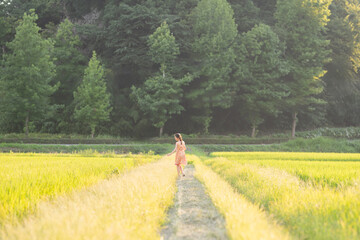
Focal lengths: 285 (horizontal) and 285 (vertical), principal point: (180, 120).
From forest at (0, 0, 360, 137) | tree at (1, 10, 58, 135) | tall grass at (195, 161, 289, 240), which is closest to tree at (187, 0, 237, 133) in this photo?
forest at (0, 0, 360, 137)

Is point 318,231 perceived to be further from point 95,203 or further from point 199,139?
point 199,139

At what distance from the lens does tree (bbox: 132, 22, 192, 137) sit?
29.7 metres

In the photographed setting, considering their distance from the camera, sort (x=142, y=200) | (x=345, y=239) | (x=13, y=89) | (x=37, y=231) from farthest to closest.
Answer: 1. (x=13, y=89)
2. (x=142, y=200)
3. (x=345, y=239)
4. (x=37, y=231)

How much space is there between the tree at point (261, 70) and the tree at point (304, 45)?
224 centimetres

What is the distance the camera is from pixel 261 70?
32.4 metres

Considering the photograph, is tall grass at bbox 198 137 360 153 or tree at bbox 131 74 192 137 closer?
tall grass at bbox 198 137 360 153

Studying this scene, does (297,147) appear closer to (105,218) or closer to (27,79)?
(27,79)

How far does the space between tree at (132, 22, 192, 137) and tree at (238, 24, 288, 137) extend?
7.05 meters

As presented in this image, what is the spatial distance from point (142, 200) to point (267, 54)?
30726mm

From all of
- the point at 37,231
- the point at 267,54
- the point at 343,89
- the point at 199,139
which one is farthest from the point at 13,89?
the point at 343,89

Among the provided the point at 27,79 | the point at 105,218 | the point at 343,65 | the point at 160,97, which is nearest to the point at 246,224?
the point at 105,218

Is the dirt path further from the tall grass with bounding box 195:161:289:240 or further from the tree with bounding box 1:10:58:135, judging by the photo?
the tree with bounding box 1:10:58:135

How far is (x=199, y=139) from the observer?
28812 mm

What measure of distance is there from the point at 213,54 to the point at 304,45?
11.9 meters
